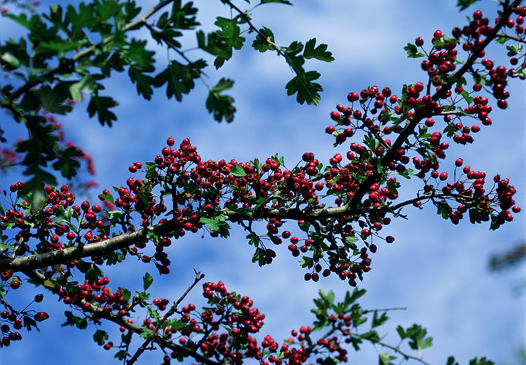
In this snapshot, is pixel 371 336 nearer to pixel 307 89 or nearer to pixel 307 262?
pixel 307 262

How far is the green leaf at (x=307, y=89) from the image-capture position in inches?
188

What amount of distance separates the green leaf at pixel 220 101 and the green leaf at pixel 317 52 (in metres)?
1.76

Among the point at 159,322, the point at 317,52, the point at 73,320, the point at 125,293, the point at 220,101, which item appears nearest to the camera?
the point at 220,101

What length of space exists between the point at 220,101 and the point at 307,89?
69.2 inches

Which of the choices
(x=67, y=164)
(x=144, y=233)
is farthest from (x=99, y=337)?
(x=67, y=164)

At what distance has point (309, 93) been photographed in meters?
4.81

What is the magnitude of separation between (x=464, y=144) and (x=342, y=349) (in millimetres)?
2746

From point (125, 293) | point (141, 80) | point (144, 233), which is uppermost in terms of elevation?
point (141, 80)

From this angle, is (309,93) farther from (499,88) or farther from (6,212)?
(6,212)

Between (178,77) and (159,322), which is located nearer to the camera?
(178,77)

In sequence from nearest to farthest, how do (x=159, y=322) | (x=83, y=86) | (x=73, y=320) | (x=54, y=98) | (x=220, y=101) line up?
(x=83, y=86) < (x=54, y=98) < (x=220, y=101) < (x=159, y=322) < (x=73, y=320)

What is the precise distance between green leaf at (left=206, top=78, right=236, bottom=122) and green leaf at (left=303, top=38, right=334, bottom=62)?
176 cm

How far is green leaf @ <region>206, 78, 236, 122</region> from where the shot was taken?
10.9ft

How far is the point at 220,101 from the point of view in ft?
10.9
